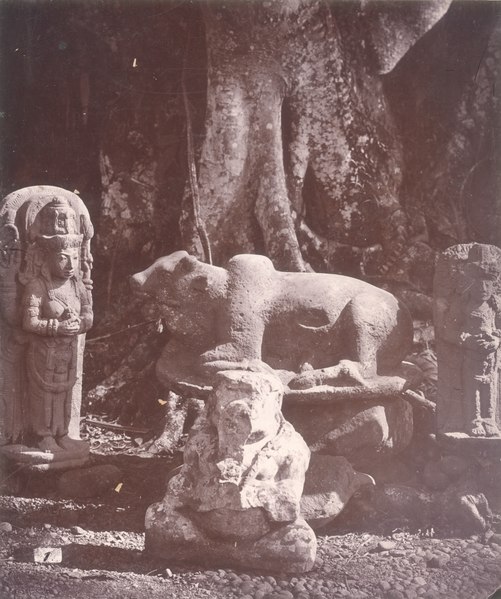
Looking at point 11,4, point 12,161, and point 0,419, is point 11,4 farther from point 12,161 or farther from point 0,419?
point 0,419

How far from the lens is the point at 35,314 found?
21.5ft

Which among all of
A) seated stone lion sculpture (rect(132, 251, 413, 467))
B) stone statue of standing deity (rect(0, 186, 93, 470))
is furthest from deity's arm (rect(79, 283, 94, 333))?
seated stone lion sculpture (rect(132, 251, 413, 467))

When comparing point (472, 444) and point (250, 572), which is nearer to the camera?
point (250, 572)

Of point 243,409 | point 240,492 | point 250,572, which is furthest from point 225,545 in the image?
point 243,409

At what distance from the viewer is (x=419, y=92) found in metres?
7.93

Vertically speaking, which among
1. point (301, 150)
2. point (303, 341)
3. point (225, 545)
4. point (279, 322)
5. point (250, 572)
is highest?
point (301, 150)

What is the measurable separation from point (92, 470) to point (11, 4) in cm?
376

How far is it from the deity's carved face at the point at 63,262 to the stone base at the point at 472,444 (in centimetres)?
294

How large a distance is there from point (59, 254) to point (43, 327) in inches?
21.3

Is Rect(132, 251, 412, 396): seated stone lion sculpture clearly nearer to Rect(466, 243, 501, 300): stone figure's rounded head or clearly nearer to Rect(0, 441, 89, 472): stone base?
Rect(466, 243, 501, 300): stone figure's rounded head

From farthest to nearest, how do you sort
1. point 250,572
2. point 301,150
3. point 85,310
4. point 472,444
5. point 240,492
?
point 301,150 < point 85,310 < point 472,444 < point 250,572 < point 240,492

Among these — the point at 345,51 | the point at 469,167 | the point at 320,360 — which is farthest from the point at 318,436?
the point at 345,51

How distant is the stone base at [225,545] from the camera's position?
18.0 feet

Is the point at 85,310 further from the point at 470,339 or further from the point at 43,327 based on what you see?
the point at 470,339
